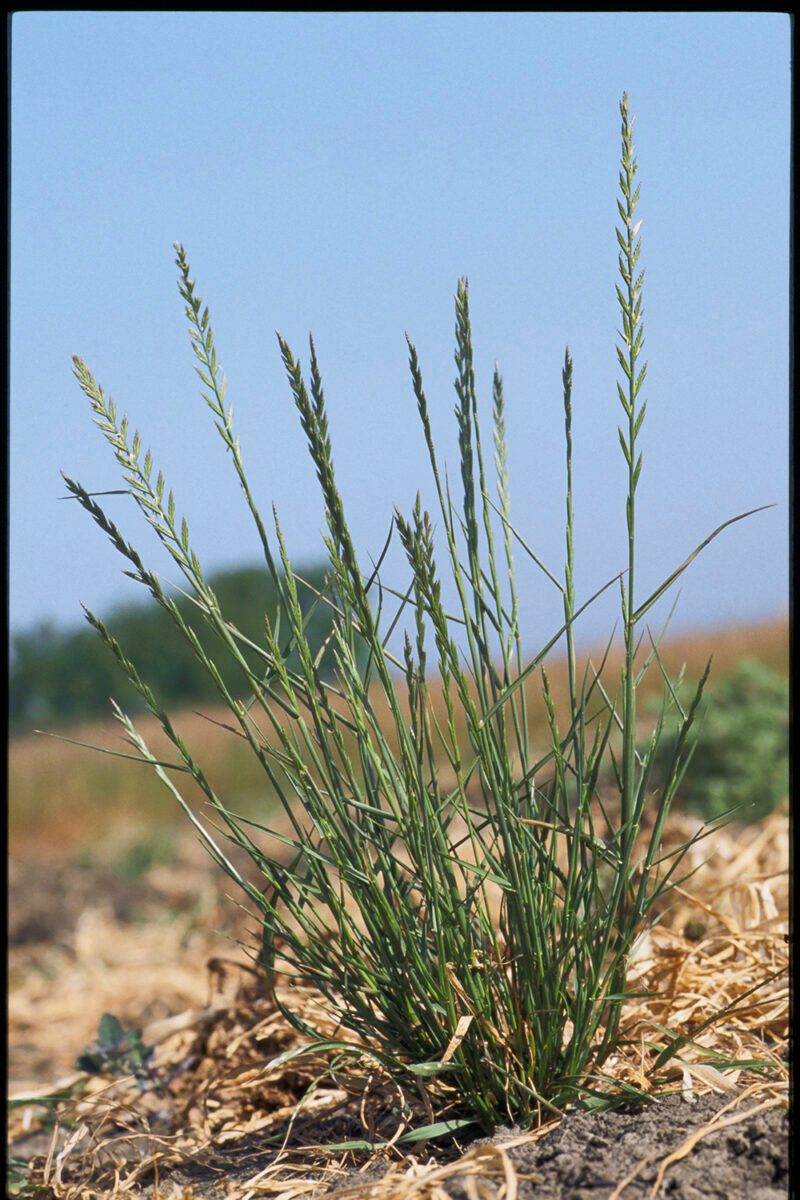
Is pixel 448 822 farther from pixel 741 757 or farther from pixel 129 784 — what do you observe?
pixel 129 784

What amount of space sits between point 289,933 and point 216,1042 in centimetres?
91

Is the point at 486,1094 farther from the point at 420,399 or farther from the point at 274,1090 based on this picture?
the point at 420,399

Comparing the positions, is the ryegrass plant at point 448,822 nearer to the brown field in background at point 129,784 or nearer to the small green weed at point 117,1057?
the small green weed at point 117,1057

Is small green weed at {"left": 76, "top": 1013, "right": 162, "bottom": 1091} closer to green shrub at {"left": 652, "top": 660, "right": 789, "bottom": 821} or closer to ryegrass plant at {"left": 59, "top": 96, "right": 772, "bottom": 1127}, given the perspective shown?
ryegrass plant at {"left": 59, "top": 96, "right": 772, "bottom": 1127}

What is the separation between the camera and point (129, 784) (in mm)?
9938

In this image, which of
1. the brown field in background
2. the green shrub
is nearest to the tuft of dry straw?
the green shrub

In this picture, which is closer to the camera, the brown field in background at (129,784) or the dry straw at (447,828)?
the dry straw at (447,828)

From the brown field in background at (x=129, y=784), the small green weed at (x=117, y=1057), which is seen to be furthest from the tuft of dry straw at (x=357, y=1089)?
the brown field in background at (x=129, y=784)

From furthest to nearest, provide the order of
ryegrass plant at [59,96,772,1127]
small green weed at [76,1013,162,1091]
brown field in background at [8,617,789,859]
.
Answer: brown field in background at [8,617,789,859]
small green weed at [76,1013,162,1091]
ryegrass plant at [59,96,772,1127]

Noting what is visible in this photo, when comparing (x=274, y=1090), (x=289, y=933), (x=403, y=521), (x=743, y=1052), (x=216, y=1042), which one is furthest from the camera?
(x=216, y=1042)

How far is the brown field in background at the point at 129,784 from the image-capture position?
7.74 meters

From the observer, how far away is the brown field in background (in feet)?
25.4

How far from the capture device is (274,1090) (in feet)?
5.63

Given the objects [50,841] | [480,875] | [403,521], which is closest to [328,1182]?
[480,875]
